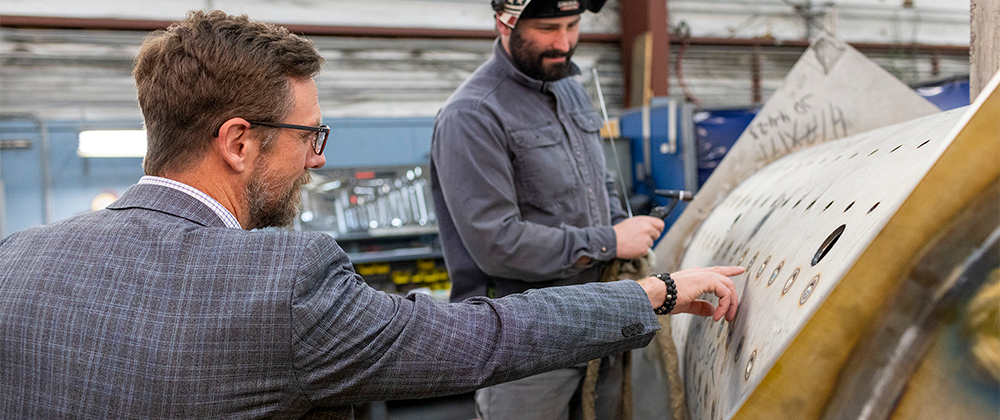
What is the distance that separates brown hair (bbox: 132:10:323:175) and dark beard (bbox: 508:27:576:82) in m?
0.64

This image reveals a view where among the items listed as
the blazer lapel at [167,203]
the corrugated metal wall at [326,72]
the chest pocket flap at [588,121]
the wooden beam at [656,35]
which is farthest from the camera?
the wooden beam at [656,35]

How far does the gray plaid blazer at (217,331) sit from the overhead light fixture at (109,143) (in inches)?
155

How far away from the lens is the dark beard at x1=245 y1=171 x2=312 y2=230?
962 millimetres

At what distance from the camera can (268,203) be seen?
0.99m

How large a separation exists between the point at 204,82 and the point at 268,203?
0.20 meters

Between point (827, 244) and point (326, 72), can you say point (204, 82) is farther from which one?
point (326, 72)

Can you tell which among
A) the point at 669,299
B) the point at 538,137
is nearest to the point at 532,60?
the point at 538,137

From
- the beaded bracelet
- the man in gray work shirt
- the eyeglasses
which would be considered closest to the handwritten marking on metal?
the beaded bracelet

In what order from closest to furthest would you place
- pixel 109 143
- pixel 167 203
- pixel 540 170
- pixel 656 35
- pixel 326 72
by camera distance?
pixel 167 203, pixel 540 170, pixel 109 143, pixel 326 72, pixel 656 35

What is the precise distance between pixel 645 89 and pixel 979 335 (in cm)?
508

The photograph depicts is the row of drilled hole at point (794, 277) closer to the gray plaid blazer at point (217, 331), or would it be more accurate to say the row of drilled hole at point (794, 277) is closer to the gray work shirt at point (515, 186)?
the gray plaid blazer at point (217, 331)

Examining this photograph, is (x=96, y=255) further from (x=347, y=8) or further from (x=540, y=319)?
(x=347, y=8)

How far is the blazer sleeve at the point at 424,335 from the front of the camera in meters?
0.76

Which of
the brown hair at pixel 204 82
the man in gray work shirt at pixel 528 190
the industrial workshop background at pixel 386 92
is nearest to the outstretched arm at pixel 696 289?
the man in gray work shirt at pixel 528 190
